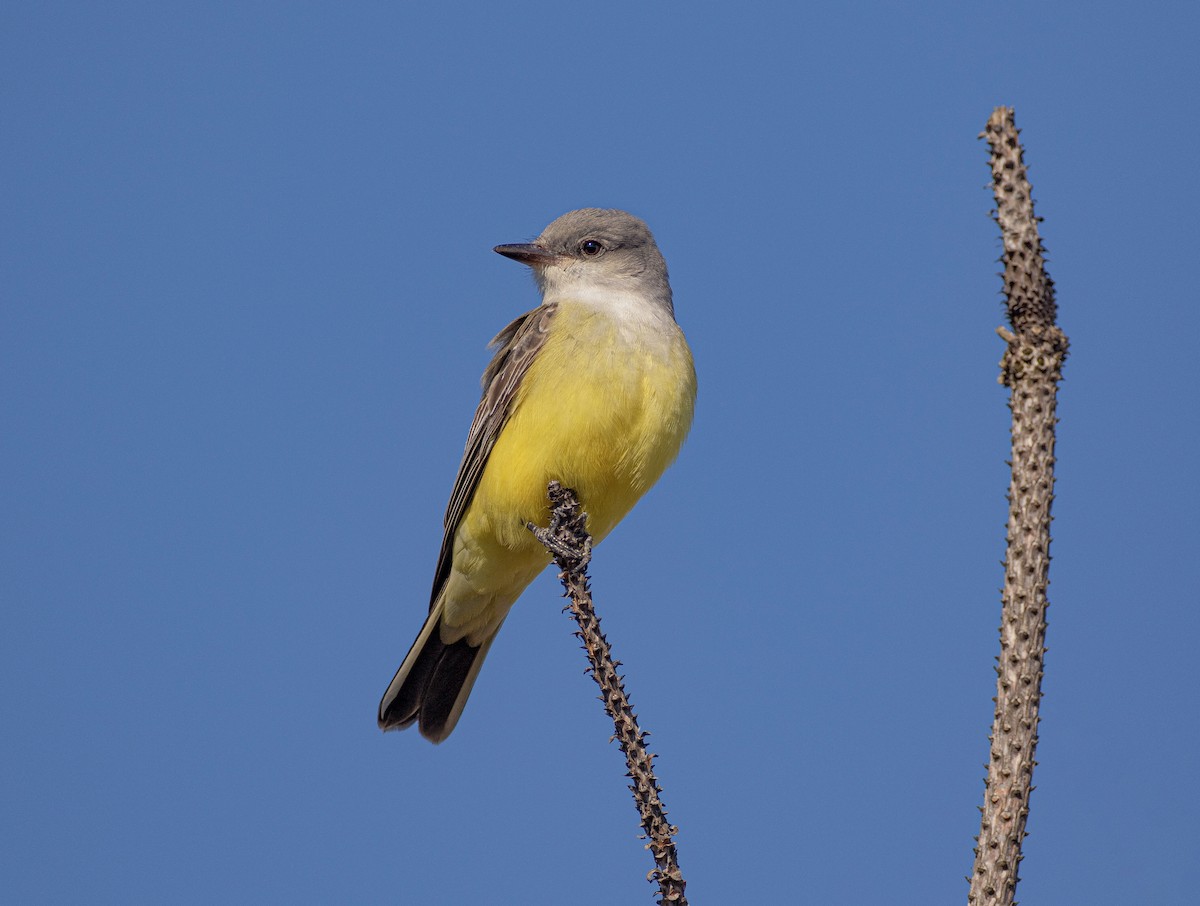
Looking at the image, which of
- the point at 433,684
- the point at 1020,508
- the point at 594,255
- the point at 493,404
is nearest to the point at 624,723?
the point at 1020,508

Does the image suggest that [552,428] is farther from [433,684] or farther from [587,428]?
[433,684]

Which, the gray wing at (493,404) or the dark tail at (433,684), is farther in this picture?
the dark tail at (433,684)

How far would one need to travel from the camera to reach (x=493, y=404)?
6.24 meters

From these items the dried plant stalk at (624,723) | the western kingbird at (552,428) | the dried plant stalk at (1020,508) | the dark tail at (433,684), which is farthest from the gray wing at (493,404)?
the dried plant stalk at (1020,508)

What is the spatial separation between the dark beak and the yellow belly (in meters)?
0.78

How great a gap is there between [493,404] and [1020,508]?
12.1ft

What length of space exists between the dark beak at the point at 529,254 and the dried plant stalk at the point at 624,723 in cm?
277

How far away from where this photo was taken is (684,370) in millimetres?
6145

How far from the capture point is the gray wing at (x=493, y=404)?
243 inches

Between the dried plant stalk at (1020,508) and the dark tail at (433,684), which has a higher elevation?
the dark tail at (433,684)

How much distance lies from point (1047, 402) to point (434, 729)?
440 cm

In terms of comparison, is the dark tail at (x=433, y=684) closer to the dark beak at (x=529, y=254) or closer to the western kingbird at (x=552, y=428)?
the western kingbird at (x=552, y=428)

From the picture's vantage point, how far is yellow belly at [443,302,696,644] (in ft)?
18.9

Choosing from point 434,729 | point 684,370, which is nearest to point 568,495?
point 684,370
